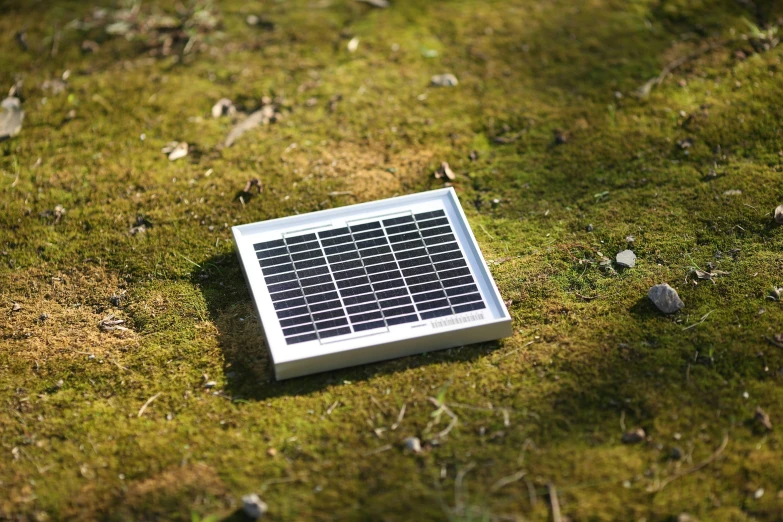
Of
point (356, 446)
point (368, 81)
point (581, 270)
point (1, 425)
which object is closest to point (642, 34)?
point (368, 81)

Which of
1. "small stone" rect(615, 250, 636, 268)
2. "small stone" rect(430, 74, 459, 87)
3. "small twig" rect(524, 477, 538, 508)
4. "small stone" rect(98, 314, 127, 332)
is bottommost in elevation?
"small stone" rect(98, 314, 127, 332)

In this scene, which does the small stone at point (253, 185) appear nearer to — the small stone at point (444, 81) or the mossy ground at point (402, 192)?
the mossy ground at point (402, 192)

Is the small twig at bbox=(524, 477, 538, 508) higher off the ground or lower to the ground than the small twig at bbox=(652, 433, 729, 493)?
lower

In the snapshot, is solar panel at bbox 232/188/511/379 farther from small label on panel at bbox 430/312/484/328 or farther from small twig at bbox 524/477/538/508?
small twig at bbox 524/477/538/508

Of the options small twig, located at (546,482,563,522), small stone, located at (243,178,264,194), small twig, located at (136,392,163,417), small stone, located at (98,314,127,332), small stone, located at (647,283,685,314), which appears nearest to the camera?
small twig, located at (546,482,563,522)

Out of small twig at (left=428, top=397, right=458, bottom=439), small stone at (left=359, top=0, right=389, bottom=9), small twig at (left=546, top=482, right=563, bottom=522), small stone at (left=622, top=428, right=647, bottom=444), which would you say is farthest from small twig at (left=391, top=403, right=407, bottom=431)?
small stone at (left=359, top=0, right=389, bottom=9)

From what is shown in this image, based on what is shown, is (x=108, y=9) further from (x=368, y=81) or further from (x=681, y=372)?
(x=681, y=372)
